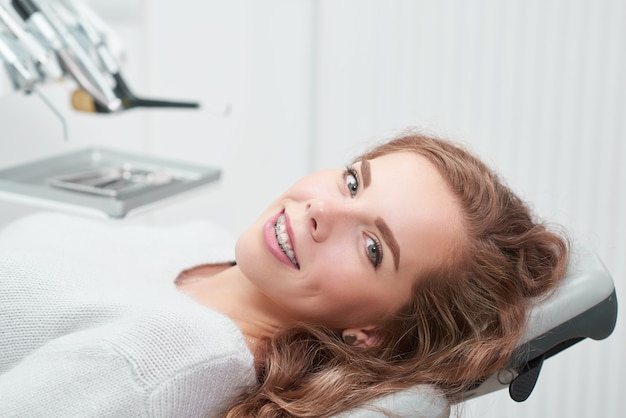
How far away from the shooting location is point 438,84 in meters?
2.06

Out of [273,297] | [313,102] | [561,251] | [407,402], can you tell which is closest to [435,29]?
[313,102]

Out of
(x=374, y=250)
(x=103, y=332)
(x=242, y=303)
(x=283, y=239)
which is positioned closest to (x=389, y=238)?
(x=374, y=250)

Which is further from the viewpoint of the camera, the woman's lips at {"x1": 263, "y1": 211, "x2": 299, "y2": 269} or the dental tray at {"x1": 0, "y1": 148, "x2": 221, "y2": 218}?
the dental tray at {"x1": 0, "y1": 148, "x2": 221, "y2": 218}

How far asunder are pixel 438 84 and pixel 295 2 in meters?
0.52

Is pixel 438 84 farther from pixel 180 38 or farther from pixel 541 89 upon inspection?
pixel 180 38

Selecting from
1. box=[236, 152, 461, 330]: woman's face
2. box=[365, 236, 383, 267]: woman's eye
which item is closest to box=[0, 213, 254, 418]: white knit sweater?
box=[236, 152, 461, 330]: woman's face

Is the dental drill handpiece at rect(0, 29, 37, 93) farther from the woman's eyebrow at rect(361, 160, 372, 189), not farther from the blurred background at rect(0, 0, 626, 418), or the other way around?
the woman's eyebrow at rect(361, 160, 372, 189)

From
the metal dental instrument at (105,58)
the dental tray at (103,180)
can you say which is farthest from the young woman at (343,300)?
the metal dental instrument at (105,58)

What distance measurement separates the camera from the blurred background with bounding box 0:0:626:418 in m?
1.94

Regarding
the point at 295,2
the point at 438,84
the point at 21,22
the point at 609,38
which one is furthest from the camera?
the point at 295,2

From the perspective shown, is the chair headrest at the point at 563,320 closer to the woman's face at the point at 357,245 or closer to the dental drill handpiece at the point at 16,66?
the woman's face at the point at 357,245

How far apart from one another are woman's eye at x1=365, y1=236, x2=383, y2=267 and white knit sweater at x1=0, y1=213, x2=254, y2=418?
0.21 meters

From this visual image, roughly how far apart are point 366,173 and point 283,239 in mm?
153

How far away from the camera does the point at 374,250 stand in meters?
1.12
